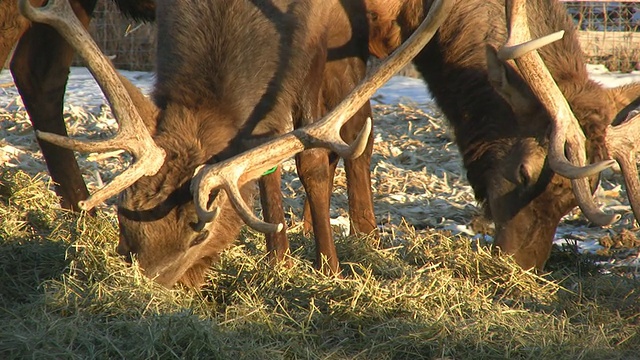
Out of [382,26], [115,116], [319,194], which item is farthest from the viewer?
[382,26]

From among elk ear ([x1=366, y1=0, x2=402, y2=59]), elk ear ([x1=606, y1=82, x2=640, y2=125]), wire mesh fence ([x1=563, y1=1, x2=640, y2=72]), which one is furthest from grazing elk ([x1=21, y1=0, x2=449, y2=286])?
wire mesh fence ([x1=563, y1=1, x2=640, y2=72])

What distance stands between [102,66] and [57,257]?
127 cm

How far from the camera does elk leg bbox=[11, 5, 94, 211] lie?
6.26 metres

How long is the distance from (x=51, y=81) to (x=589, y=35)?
864cm

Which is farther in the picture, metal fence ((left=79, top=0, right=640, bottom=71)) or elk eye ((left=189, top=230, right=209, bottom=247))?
metal fence ((left=79, top=0, right=640, bottom=71))

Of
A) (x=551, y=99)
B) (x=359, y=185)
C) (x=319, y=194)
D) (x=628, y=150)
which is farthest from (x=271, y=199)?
(x=628, y=150)

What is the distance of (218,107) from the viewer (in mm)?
4863

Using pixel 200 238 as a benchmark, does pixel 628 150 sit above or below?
above

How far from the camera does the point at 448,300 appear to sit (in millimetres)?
4859

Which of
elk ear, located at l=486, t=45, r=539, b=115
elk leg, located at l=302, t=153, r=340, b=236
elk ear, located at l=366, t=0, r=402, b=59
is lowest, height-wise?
elk leg, located at l=302, t=153, r=340, b=236

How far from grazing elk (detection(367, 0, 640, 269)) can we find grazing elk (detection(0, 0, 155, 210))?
6.75 feet

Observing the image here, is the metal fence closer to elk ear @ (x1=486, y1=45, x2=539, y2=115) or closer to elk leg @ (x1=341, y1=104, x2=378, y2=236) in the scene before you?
elk leg @ (x1=341, y1=104, x2=378, y2=236)

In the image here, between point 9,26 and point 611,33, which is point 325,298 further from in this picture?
point 611,33

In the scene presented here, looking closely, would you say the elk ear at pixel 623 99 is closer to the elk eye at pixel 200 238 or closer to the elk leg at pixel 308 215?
the elk leg at pixel 308 215
